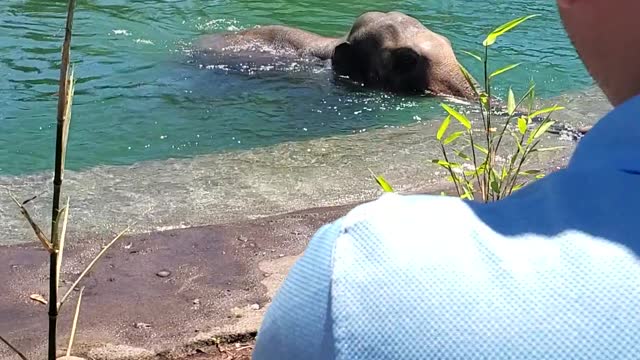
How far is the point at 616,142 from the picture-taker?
0.73 m

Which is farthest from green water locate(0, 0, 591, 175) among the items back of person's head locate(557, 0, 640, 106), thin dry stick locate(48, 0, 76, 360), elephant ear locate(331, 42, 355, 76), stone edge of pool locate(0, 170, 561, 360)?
back of person's head locate(557, 0, 640, 106)

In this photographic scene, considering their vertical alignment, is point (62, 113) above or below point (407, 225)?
below

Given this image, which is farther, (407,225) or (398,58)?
(398,58)

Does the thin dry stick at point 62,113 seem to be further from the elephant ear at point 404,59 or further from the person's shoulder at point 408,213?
the elephant ear at point 404,59

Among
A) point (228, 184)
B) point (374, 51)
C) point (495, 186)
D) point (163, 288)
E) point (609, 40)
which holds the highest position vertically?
point (609, 40)

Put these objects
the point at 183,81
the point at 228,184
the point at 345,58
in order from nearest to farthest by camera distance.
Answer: the point at 228,184, the point at 183,81, the point at 345,58

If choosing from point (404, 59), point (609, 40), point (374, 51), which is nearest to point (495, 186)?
point (609, 40)

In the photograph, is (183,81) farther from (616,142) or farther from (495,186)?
(616,142)

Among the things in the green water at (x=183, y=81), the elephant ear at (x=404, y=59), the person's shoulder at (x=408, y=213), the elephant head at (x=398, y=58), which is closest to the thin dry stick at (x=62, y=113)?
the person's shoulder at (x=408, y=213)

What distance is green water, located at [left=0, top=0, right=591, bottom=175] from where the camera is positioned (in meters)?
6.39

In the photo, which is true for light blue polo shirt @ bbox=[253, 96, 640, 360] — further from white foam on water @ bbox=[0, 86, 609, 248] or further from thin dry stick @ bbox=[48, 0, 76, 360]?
white foam on water @ bbox=[0, 86, 609, 248]

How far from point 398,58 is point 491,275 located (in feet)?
26.8

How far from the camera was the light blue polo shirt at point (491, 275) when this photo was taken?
0.67 m

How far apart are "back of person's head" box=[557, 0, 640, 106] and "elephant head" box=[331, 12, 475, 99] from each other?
7.56 m
